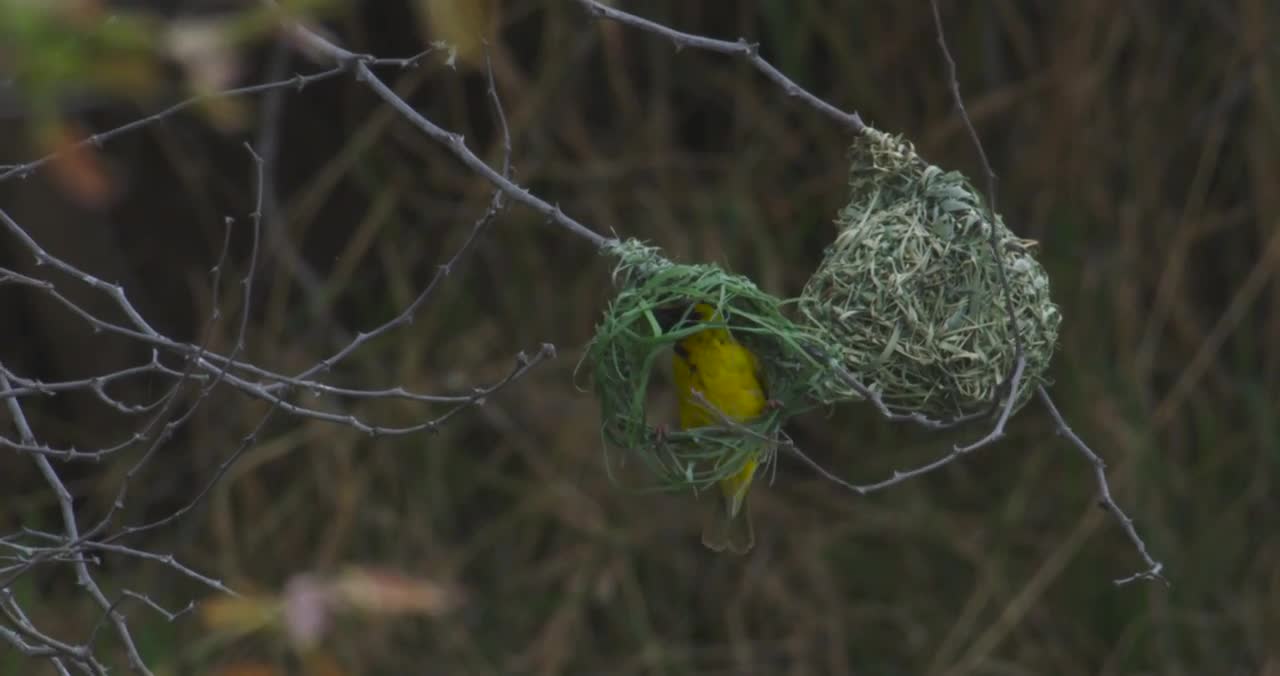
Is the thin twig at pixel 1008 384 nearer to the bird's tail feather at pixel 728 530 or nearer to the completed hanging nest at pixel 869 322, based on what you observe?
the completed hanging nest at pixel 869 322

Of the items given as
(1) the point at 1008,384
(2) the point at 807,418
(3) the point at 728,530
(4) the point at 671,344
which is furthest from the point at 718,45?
(2) the point at 807,418

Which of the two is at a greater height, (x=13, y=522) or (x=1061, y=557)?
(x=13, y=522)

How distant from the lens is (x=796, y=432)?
564cm

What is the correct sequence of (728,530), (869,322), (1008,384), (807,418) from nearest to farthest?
(1008,384)
(869,322)
(728,530)
(807,418)

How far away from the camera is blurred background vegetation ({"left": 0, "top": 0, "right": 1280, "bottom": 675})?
17.0ft

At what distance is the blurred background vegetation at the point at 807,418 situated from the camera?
5180mm

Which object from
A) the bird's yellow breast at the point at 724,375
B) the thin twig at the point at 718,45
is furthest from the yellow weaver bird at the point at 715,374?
the thin twig at the point at 718,45

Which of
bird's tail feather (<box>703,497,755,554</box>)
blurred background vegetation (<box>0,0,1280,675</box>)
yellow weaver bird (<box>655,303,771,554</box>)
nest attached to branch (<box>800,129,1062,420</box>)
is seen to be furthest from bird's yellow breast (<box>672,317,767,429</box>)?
blurred background vegetation (<box>0,0,1280,675</box>)

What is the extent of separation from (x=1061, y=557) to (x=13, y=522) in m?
3.22

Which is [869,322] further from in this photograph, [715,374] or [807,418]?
[807,418]

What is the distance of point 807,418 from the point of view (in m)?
5.50

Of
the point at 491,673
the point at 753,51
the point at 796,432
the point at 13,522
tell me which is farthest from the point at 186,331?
the point at 753,51

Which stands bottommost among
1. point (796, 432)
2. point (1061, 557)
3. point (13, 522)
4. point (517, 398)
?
point (1061, 557)

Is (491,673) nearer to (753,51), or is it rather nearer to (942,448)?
(942,448)
